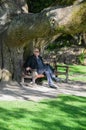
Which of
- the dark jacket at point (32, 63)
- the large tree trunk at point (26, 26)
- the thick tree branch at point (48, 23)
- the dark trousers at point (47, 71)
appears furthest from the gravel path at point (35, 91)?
the thick tree branch at point (48, 23)

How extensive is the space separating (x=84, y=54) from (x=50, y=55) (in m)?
2.42

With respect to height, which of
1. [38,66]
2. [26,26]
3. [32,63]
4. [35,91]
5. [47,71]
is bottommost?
[35,91]

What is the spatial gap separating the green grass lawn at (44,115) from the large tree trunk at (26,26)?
206 centimetres

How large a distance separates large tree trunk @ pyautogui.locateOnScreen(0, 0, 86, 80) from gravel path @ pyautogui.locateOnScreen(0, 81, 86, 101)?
1.06m

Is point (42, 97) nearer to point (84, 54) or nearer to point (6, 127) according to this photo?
point (6, 127)

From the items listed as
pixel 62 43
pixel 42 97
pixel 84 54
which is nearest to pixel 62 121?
pixel 42 97

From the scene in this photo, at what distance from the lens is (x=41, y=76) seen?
48.2 feet

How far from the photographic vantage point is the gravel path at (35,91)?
40.0 feet

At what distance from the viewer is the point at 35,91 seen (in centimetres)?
1343

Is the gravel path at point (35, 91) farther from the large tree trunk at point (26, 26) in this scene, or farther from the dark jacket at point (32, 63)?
the large tree trunk at point (26, 26)

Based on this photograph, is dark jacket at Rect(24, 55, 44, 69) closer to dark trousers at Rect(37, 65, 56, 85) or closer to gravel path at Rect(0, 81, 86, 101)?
dark trousers at Rect(37, 65, 56, 85)

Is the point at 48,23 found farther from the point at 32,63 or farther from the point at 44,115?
the point at 32,63

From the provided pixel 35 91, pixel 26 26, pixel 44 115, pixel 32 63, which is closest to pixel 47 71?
pixel 32 63

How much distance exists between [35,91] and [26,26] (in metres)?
2.24
